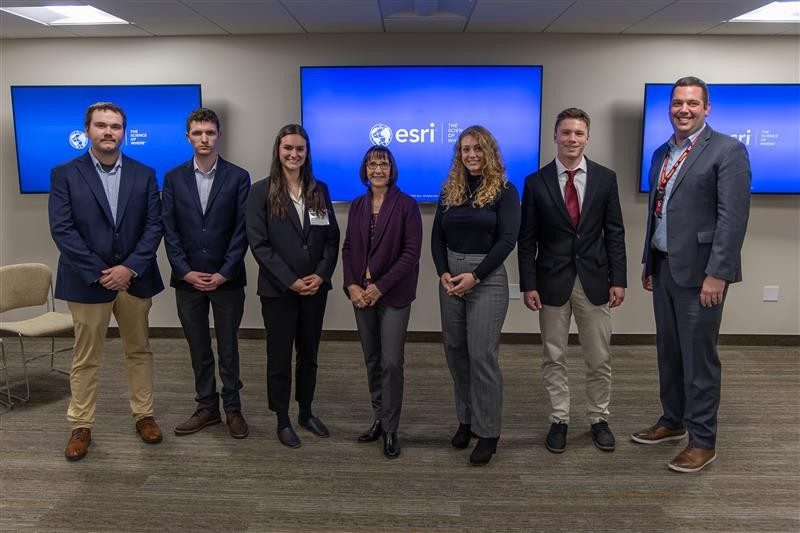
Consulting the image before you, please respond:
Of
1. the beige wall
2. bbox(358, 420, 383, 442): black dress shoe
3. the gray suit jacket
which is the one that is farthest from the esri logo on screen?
bbox(358, 420, 383, 442): black dress shoe

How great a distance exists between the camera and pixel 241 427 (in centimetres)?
313

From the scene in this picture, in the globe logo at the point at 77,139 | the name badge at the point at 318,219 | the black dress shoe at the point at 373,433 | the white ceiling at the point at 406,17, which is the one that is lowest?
the black dress shoe at the point at 373,433

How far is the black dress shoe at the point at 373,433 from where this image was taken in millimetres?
3078

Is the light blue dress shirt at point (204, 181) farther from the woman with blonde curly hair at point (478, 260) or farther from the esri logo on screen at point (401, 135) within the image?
the esri logo on screen at point (401, 135)

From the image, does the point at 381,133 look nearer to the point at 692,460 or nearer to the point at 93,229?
the point at 93,229

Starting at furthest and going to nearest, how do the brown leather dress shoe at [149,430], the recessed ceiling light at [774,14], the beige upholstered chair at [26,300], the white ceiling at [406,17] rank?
the recessed ceiling light at [774,14] → the white ceiling at [406,17] → the beige upholstered chair at [26,300] → the brown leather dress shoe at [149,430]

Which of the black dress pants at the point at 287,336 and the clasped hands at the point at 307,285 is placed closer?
the clasped hands at the point at 307,285

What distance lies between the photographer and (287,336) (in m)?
2.97

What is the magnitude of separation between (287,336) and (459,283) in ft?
3.13

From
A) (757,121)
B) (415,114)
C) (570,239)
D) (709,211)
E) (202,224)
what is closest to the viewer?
(709,211)

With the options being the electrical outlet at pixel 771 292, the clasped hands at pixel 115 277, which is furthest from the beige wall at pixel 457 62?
the clasped hands at pixel 115 277

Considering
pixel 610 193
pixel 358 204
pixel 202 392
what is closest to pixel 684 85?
pixel 610 193

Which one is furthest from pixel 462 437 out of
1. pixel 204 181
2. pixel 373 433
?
pixel 204 181

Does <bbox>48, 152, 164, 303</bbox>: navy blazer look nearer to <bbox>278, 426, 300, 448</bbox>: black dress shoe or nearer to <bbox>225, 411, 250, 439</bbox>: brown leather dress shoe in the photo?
<bbox>225, 411, 250, 439</bbox>: brown leather dress shoe
